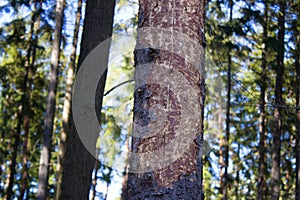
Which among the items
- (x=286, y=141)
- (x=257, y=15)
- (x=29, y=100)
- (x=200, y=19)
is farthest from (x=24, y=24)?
(x=200, y=19)

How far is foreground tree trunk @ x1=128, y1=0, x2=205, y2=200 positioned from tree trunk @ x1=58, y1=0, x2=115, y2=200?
149 inches

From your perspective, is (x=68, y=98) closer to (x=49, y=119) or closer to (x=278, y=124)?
(x=49, y=119)

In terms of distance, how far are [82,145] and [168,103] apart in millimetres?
3942

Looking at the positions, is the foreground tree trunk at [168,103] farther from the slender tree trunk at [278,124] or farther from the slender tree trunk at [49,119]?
the slender tree trunk at [278,124]

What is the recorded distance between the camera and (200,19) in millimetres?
2652

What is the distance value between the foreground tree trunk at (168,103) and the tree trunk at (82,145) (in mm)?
3777

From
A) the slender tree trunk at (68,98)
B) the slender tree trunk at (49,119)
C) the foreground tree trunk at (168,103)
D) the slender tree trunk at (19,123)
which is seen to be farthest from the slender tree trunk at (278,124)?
the foreground tree trunk at (168,103)

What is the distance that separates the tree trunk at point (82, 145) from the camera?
20.3ft

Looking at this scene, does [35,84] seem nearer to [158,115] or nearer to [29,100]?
[29,100]

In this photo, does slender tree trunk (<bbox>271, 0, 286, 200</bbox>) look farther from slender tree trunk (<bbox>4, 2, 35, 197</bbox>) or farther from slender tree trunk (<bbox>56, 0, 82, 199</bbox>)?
slender tree trunk (<bbox>4, 2, 35, 197</bbox>)

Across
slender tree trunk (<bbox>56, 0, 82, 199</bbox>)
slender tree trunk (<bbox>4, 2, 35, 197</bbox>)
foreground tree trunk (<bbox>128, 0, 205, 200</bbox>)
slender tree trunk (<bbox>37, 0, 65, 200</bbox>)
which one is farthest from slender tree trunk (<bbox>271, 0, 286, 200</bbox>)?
foreground tree trunk (<bbox>128, 0, 205, 200</bbox>)

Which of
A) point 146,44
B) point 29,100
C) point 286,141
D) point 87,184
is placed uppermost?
point 29,100

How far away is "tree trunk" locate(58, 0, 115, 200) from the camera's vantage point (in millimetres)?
6180

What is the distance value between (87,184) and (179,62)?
399 centimetres
